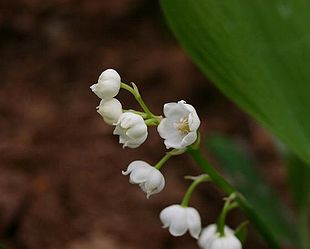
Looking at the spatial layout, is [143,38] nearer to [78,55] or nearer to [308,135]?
[78,55]

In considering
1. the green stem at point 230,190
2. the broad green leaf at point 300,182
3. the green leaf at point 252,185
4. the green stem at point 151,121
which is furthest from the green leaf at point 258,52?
the green leaf at point 252,185

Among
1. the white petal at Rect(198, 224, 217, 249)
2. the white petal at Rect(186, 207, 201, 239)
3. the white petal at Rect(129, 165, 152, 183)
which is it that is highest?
the white petal at Rect(129, 165, 152, 183)

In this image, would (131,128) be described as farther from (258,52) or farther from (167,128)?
(258,52)

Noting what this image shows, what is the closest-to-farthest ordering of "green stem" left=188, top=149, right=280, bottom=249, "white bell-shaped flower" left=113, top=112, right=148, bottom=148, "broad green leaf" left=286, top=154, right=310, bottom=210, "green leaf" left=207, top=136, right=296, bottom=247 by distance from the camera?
"white bell-shaped flower" left=113, top=112, right=148, bottom=148
"green stem" left=188, top=149, right=280, bottom=249
"broad green leaf" left=286, top=154, right=310, bottom=210
"green leaf" left=207, top=136, right=296, bottom=247

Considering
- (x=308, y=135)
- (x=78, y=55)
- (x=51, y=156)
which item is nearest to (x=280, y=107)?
(x=308, y=135)

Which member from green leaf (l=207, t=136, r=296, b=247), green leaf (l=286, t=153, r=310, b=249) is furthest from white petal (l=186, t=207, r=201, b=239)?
green leaf (l=207, t=136, r=296, b=247)

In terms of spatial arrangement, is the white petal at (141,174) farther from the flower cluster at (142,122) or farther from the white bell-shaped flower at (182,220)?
the white bell-shaped flower at (182,220)

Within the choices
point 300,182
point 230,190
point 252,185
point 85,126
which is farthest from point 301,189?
point 85,126

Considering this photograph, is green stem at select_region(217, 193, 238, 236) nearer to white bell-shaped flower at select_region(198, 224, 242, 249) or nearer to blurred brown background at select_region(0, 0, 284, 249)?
white bell-shaped flower at select_region(198, 224, 242, 249)
